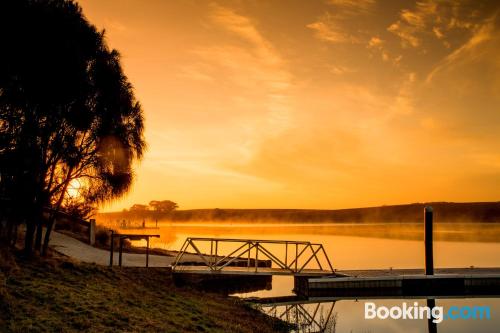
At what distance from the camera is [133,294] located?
14.7 meters

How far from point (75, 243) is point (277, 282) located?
12.1 m

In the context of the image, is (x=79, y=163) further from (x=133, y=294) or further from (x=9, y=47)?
(x=133, y=294)

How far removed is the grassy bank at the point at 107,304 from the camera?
9906 mm

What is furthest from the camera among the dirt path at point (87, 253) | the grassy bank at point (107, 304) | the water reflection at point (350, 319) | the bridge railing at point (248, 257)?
the dirt path at point (87, 253)

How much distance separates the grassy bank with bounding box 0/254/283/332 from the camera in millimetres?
9906

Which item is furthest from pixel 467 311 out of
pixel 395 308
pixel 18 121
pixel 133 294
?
pixel 18 121

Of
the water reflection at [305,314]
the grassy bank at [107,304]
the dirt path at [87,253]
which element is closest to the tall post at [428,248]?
the water reflection at [305,314]

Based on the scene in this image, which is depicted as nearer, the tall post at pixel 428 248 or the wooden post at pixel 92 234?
the tall post at pixel 428 248

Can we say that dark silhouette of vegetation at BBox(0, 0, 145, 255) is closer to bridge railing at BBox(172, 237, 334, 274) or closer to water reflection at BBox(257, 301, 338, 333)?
bridge railing at BBox(172, 237, 334, 274)

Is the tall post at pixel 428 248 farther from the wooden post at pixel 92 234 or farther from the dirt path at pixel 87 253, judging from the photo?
the wooden post at pixel 92 234

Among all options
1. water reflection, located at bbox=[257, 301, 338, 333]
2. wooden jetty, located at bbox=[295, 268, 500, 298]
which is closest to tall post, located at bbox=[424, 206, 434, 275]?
wooden jetty, located at bbox=[295, 268, 500, 298]

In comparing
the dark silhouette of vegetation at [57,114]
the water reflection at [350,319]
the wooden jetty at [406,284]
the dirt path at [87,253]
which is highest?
the dark silhouette of vegetation at [57,114]

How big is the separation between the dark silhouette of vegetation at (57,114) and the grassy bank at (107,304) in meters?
2.58

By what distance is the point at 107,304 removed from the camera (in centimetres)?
1231
